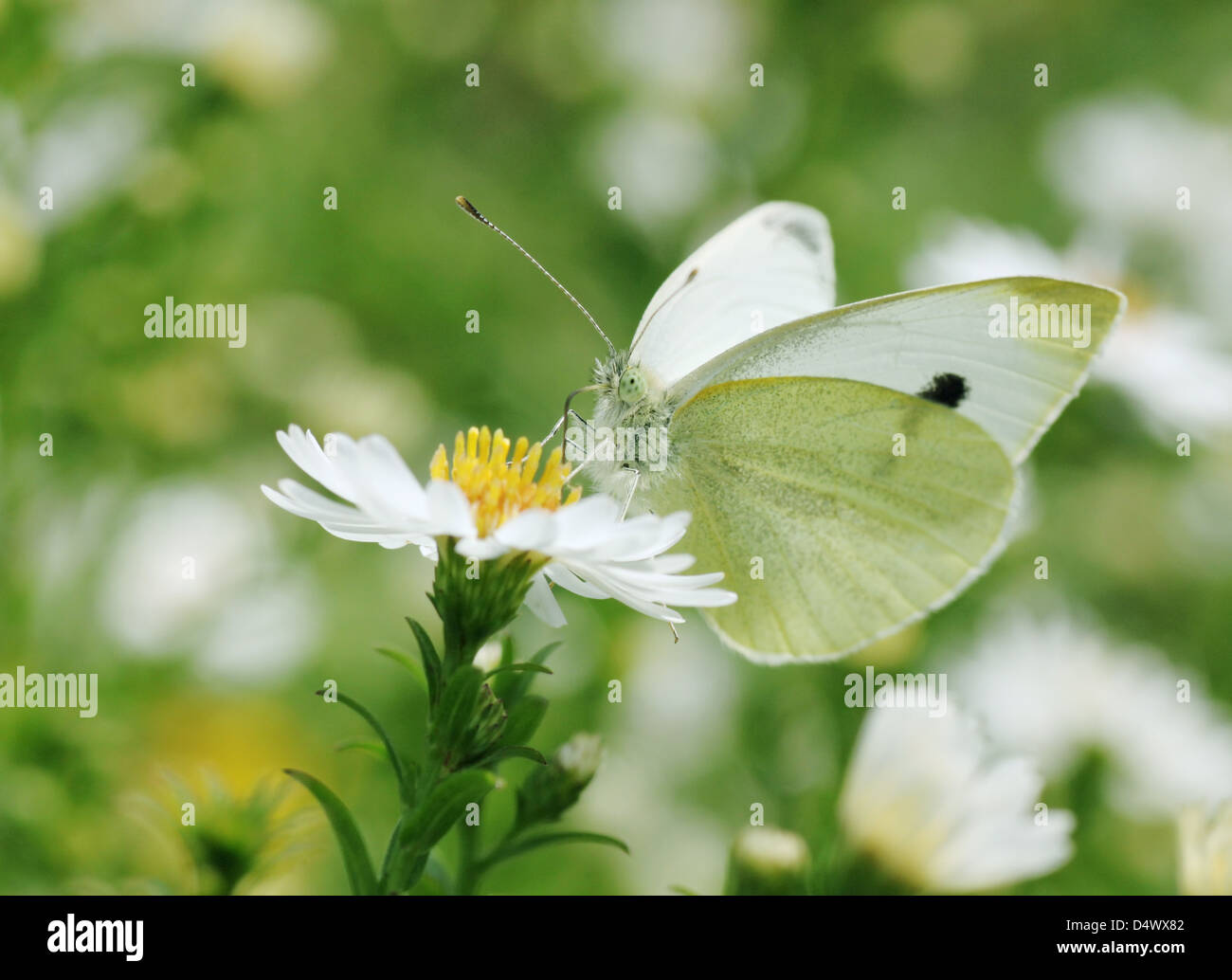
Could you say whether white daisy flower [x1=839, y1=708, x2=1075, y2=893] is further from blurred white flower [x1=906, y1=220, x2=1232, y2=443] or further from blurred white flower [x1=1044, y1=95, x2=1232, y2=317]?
blurred white flower [x1=1044, y1=95, x2=1232, y2=317]

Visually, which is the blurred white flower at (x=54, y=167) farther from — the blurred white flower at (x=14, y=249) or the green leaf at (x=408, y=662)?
the green leaf at (x=408, y=662)

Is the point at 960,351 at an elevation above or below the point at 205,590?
above

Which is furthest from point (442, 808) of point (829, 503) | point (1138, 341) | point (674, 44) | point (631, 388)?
point (674, 44)

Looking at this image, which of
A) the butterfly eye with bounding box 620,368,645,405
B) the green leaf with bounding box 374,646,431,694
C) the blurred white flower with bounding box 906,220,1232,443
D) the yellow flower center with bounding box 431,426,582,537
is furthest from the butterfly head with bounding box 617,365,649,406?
the blurred white flower with bounding box 906,220,1232,443

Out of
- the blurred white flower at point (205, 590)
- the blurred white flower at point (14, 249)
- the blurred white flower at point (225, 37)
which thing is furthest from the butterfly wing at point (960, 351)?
the blurred white flower at point (225, 37)

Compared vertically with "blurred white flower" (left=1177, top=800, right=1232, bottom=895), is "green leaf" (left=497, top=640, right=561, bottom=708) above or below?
above

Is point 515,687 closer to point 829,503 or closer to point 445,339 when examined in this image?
point 829,503
